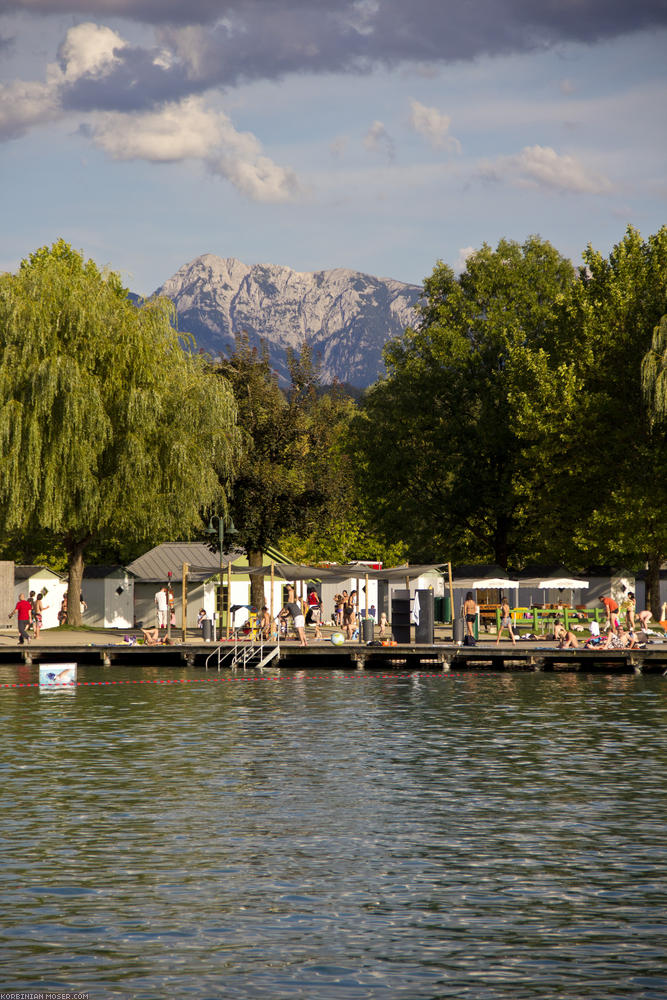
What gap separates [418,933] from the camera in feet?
43.5

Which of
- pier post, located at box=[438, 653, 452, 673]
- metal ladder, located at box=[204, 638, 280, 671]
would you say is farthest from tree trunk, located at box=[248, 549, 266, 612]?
pier post, located at box=[438, 653, 452, 673]

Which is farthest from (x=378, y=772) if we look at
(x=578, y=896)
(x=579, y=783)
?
(x=578, y=896)

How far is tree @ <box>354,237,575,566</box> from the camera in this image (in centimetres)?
6650

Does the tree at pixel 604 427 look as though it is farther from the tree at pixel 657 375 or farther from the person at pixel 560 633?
the person at pixel 560 633

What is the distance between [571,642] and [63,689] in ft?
57.0

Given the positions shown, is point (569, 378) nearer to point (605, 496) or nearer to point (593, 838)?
point (605, 496)

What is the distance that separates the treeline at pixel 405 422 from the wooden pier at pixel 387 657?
19.3 feet

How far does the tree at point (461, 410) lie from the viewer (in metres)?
66.5

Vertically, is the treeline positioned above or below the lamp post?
above

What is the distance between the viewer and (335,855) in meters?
16.9

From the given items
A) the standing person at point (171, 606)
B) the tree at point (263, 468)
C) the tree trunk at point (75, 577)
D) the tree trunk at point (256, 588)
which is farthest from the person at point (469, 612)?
the tree trunk at point (75, 577)

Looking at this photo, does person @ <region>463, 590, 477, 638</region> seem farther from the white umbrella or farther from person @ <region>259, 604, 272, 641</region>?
person @ <region>259, 604, 272, 641</region>

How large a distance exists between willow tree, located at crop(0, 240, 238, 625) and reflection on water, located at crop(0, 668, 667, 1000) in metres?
20.3

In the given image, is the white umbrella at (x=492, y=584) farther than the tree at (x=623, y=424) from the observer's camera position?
No
